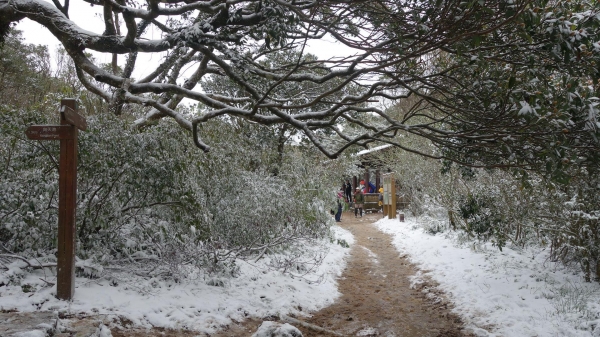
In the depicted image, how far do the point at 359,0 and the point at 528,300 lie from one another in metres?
4.83

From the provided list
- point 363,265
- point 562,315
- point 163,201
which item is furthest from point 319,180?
point 562,315

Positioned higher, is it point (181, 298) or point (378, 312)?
point (181, 298)

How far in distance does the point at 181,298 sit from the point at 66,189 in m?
1.97

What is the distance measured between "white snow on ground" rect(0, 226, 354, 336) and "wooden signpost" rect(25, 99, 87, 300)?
0.24 m

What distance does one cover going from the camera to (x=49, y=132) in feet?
15.2

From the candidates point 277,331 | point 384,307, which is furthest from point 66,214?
point 384,307

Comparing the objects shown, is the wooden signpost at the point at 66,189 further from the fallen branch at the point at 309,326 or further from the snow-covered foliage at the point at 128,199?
the fallen branch at the point at 309,326

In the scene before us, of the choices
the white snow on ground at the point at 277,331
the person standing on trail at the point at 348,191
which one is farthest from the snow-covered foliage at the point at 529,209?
the person standing on trail at the point at 348,191

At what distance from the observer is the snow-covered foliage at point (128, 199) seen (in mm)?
5121

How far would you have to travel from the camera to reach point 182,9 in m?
5.75

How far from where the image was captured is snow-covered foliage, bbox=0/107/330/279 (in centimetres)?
512

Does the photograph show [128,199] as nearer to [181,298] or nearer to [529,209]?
[181,298]

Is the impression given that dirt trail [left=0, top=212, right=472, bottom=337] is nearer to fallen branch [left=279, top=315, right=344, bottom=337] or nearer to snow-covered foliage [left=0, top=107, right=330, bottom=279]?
fallen branch [left=279, top=315, right=344, bottom=337]

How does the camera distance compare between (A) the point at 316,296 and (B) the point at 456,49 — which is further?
(A) the point at 316,296
